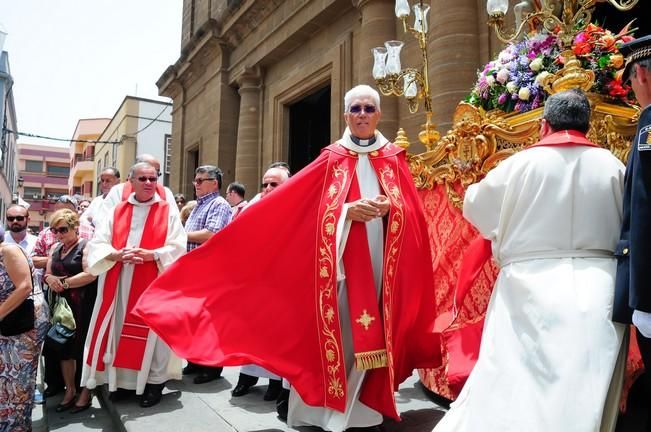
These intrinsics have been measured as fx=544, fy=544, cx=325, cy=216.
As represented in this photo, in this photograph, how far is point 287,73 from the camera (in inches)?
490

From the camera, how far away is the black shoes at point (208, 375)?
464 cm

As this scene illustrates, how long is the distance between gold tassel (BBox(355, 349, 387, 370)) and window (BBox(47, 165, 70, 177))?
3168 inches

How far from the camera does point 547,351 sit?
2189mm

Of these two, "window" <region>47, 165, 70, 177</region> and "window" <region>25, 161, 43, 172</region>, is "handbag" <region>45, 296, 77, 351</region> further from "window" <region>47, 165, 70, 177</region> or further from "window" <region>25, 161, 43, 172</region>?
"window" <region>25, 161, 43, 172</region>

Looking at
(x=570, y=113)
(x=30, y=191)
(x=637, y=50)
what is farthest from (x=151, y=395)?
(x=30, y=191)

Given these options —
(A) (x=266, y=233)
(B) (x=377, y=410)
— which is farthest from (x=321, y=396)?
(A) (x=266, y=233)

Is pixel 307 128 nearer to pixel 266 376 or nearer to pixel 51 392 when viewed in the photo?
pixel 51 392

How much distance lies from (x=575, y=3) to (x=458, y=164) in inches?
48.4

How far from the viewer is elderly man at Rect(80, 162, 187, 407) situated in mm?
4082

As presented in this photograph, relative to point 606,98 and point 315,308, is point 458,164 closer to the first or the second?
point 606,98

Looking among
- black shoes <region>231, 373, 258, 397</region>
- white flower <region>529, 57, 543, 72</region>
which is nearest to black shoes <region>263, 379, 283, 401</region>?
black shoes <region>231, 373, 258, 397</region>

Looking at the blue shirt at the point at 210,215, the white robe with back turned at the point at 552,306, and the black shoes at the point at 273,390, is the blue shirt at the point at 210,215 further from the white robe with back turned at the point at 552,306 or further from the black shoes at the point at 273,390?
the white robe with back turned at the point at 552,306

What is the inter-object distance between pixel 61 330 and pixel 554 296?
3.73 metres

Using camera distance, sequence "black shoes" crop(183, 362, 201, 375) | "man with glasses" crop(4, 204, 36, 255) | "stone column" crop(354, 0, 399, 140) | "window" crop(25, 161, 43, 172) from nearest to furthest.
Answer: "black shoes" crop(183, 362, 201, 375)
"man with glasses" crop(4, 204, 36, 255)
"stone column" crop(354, 0, 399, 140)
"window" crop(25, 161, 43, 172)
